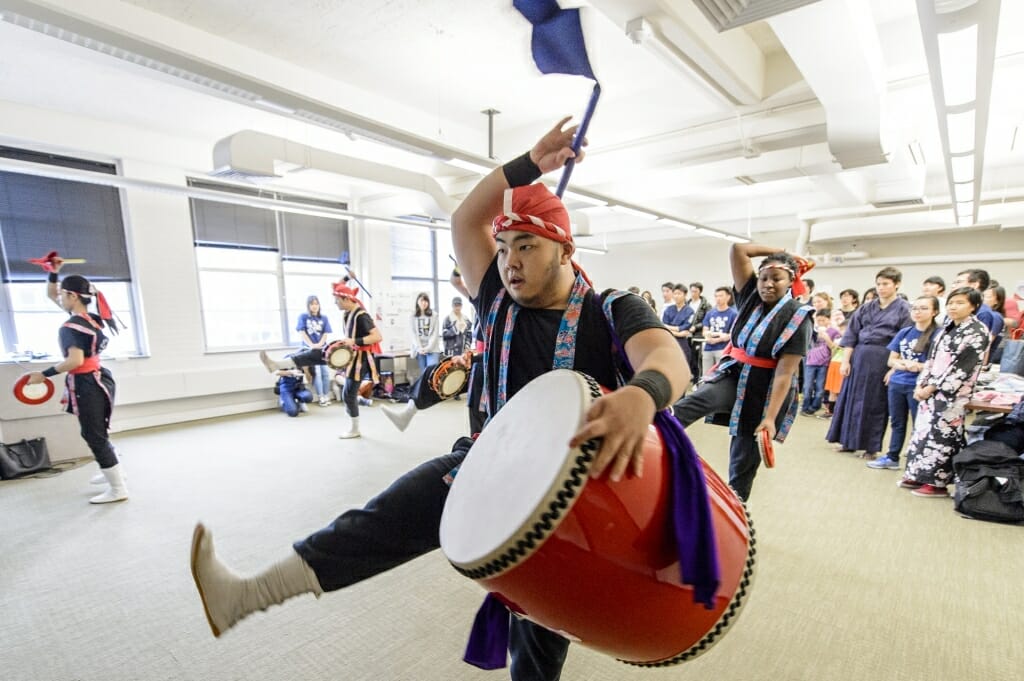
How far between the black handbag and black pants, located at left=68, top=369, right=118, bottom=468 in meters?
1.30

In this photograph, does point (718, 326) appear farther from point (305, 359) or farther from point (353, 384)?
point (305, 359)

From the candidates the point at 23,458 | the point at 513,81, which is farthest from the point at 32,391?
the point at 513,81

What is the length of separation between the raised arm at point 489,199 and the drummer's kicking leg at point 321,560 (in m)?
0.60

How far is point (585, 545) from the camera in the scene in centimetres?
70

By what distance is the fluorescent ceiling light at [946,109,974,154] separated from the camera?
3146 millimetres

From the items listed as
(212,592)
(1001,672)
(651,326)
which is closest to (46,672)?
(212,592)

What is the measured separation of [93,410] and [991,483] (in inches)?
223

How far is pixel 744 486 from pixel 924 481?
6.55 feet

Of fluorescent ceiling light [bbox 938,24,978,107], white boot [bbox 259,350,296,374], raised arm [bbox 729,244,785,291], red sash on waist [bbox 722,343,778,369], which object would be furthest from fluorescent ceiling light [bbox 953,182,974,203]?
white boot [bbox 259,350,296,374]

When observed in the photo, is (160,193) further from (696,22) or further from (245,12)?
(696,22)

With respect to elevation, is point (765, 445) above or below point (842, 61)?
below

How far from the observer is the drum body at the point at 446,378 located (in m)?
3.22

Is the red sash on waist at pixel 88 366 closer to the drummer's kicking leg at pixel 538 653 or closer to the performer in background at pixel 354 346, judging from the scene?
the performer in background at pixel 354 346

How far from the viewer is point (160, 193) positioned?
5.38 meters
